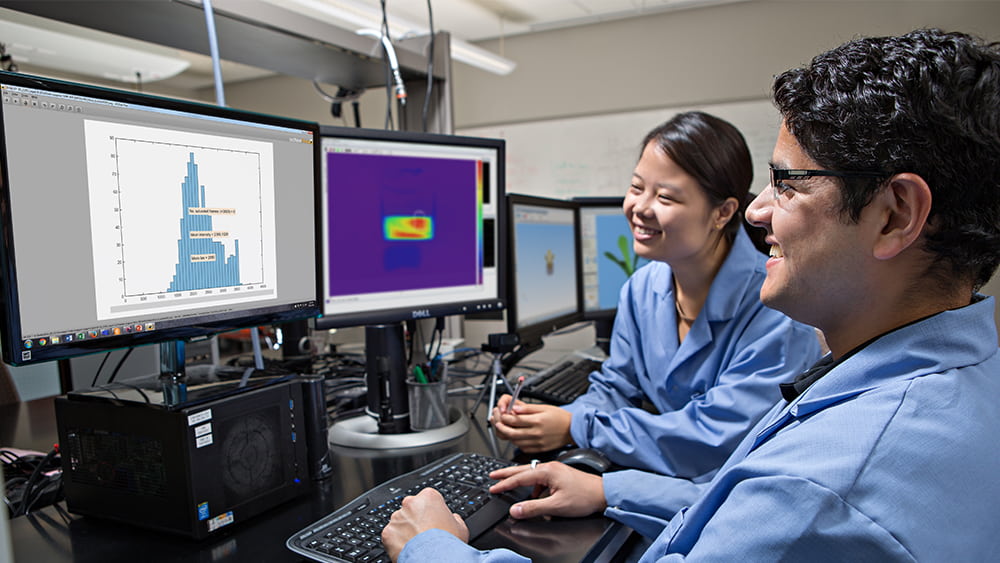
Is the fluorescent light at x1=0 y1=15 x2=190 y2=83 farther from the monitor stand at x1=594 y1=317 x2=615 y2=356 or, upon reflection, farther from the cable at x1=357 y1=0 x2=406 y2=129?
the monitor stand at x1=594 y1=317 x2=615 y2=356

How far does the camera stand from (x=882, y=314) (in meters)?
0.61

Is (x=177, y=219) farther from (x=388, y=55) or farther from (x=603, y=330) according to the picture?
(x=603, y=330)

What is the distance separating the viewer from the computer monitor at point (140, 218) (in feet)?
2.20

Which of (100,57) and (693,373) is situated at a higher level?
(100,57)

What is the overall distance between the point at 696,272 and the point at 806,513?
87 cm

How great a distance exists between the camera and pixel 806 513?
0.50 m

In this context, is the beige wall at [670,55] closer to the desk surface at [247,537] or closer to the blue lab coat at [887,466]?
the desk surface at [247,537]

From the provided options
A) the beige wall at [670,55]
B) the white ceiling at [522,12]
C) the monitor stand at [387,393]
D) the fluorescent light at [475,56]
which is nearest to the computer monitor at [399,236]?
the monitor stand at [387,393]

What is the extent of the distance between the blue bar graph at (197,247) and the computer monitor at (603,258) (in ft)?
4.33

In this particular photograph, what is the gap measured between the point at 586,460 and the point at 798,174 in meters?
0.57

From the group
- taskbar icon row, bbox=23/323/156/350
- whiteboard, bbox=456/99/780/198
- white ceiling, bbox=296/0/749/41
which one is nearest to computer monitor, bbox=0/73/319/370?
taskbar icon row, bbox=23/323/156/350

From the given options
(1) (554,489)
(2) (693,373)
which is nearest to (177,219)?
(1) (554,489)

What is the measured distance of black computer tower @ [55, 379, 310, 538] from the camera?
0.76 metres

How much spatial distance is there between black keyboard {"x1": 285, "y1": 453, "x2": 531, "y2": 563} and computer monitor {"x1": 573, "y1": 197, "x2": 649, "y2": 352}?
3.65 ft
